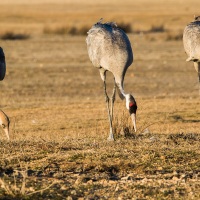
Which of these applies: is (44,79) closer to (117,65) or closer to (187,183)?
(117,65)

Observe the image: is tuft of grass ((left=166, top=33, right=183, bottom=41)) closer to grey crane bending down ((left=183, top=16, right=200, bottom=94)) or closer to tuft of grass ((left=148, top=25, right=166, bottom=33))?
tuft of grass ((left=148, top=25, right=166, bottom=33))

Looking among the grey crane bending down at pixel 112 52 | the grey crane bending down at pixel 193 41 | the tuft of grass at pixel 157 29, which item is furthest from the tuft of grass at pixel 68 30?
the grey crane bending down at pixel 112 52

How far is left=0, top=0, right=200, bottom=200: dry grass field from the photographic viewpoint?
24.0 feet

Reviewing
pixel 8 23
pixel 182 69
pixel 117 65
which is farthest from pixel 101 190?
pixel 8 23

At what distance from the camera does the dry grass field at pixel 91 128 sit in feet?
24.0

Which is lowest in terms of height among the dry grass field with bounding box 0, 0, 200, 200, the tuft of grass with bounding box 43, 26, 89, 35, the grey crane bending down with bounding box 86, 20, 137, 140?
the dry grass field with bounding box 0, 0, 200, 200

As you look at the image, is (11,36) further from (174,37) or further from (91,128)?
(91,128)

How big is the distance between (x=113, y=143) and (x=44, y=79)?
39.0 ft

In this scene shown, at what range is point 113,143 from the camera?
9.48 metres

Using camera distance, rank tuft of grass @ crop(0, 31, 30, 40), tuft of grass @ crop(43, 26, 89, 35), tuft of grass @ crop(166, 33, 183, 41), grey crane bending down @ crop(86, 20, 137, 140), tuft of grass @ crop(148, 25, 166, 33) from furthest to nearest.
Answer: tuft of grass @ crop(148, 25, 166, 33), tuft of grass @ crop(43, 26, 89, 35), tuft of grass @ crop(0, 31, 30, 40), tuft of grass @ crop(166, 33, 183, 41), grey crane bending down @ crop(86, 20, 137, 140)

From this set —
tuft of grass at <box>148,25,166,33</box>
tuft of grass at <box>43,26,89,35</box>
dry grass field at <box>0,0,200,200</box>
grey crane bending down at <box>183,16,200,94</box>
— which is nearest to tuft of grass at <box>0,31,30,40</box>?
dry grass field at <box>0,0,200,200</box>

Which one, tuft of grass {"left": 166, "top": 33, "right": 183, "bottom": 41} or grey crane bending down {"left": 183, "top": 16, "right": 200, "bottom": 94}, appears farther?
tuft of grass {"left": 166, "top": 33, "right": 183, "bottom": 41}

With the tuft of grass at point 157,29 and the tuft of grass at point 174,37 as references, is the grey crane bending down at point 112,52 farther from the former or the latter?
the tuft of grass at point 157,29

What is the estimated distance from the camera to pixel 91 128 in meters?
13.5
